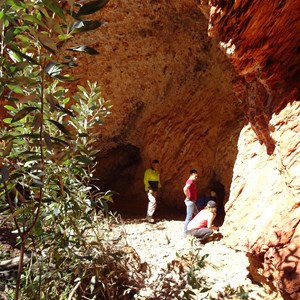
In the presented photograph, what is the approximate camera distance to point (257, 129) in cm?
425

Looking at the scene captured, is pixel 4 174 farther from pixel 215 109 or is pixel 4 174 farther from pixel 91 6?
pixel 215 109

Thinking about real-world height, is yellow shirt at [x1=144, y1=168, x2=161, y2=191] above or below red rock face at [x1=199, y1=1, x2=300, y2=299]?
below

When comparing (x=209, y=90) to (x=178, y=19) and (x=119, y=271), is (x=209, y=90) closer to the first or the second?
(x=178, y=19)

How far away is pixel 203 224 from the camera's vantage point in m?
5.66

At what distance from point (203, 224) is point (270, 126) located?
2.47m

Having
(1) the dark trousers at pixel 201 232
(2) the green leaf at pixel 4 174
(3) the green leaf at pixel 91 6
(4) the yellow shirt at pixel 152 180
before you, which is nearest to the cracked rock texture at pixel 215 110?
(1) the dark trousers at pixel 201 232

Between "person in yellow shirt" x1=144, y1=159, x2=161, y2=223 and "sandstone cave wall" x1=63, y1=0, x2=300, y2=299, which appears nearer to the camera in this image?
"sandstone cave wall" x1=63, y1=0, x2=300, y2=299

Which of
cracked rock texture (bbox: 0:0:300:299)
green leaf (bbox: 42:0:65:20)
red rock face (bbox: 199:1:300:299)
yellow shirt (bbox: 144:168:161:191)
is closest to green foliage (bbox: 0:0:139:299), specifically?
green leaf (bbox: 42:0:65:20)

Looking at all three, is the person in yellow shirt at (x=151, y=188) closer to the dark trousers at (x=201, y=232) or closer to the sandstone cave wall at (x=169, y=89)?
the sandstone cave wall at (x=169, y=89)

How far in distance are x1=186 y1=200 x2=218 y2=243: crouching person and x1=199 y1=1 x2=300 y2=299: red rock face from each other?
1.20m

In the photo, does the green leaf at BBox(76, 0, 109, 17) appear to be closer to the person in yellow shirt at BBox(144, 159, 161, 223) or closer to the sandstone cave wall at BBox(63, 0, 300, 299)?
the sandstone cave wall at BBox(63, 0, 300, 299)

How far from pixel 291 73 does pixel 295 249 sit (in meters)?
1.85

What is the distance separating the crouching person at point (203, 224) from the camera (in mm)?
5496

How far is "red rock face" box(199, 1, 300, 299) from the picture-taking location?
3.14m
